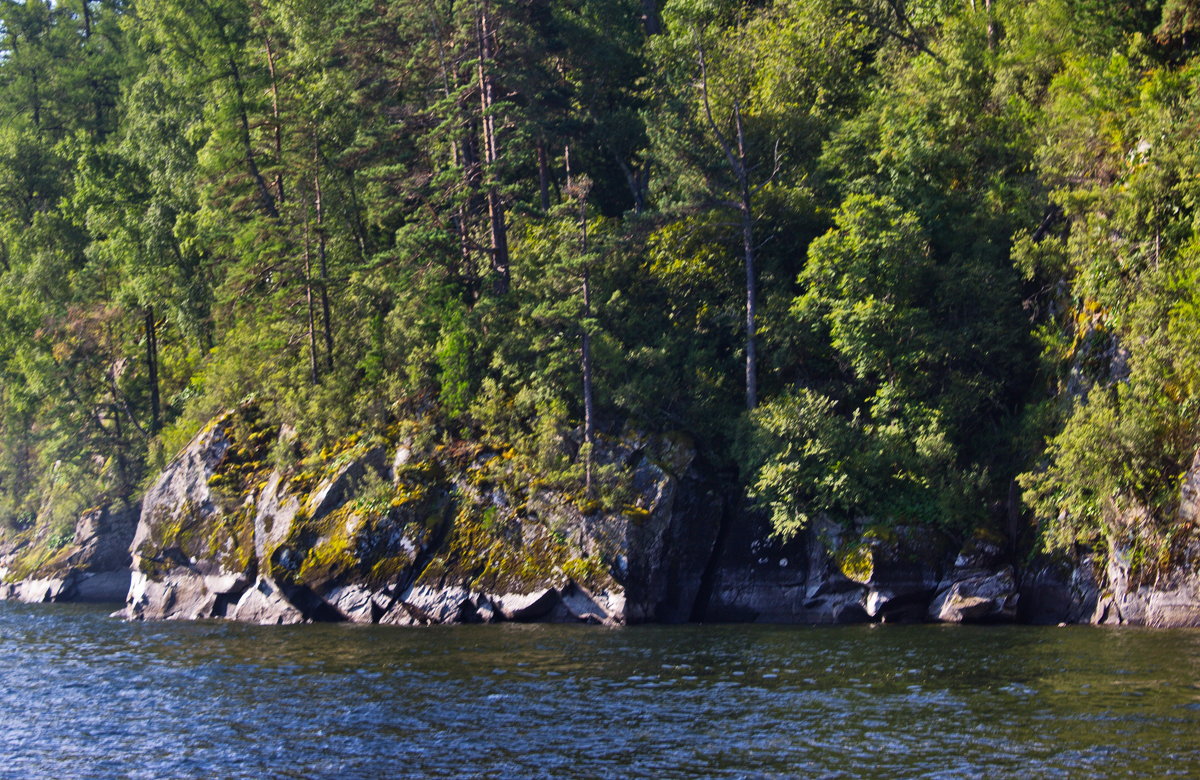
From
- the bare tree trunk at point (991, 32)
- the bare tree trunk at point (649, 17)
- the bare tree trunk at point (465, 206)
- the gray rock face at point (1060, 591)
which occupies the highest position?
the bare tree trunk at point (649, 17)

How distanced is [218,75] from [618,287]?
23.1 m

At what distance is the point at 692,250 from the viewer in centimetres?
3862

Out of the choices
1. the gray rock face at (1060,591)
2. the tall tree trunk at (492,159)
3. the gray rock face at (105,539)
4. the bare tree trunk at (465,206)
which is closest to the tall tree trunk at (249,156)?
the bare tree trunk at (465,206)

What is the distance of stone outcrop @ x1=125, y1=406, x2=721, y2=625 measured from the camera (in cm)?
3241

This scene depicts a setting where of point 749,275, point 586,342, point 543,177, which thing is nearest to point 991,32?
point 749,275

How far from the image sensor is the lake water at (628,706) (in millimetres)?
15039

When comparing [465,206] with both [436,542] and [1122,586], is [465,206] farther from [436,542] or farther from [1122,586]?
[1122,586]

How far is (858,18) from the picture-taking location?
147 ft

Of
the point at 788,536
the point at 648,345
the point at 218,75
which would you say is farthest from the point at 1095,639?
the point at 218,75

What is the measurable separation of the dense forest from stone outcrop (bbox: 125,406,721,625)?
1.36 metres

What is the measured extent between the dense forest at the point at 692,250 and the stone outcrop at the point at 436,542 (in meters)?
1.36

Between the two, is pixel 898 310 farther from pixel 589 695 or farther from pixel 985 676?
pixel 589 695

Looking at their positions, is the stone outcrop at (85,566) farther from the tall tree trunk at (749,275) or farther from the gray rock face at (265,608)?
the tall tree trunk at (749,275)

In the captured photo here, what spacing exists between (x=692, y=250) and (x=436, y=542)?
1379 centimetres
